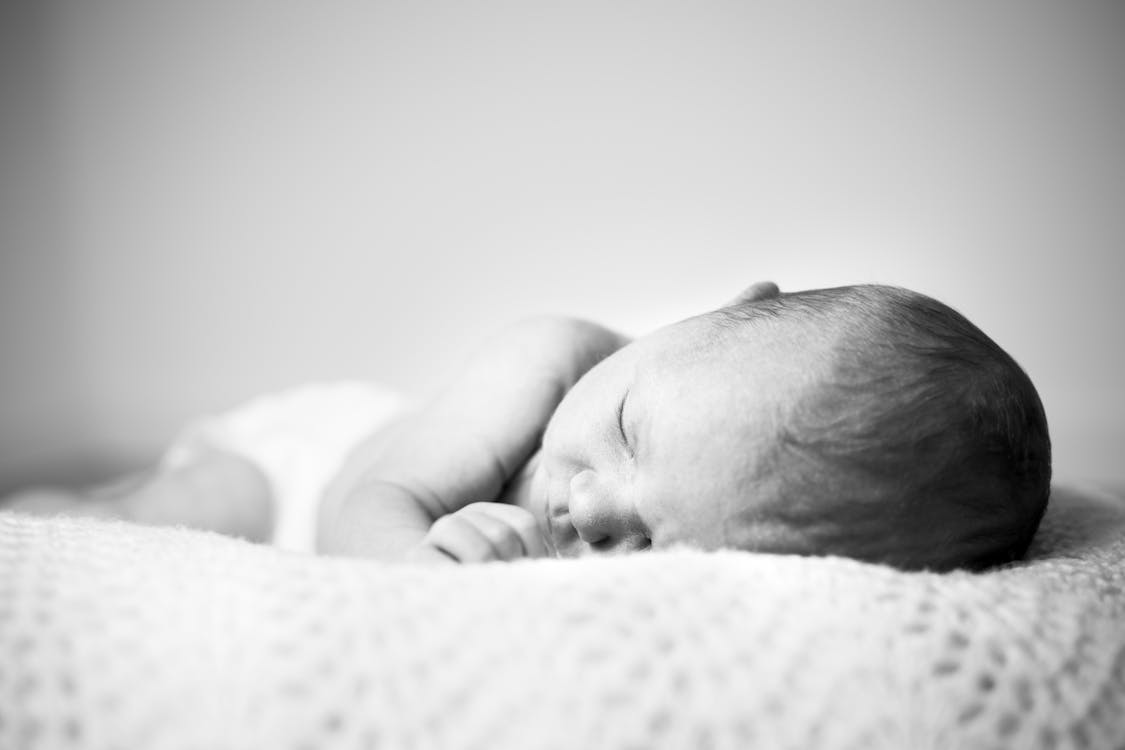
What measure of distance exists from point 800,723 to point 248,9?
1797mm

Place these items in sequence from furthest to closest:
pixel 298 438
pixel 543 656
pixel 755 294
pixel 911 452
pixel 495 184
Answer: pixel 495 184, pixel 298 438, pixel 755 294, pixel 911 452, pixel 543 656

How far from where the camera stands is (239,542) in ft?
1.54

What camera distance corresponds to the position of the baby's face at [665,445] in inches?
20.0

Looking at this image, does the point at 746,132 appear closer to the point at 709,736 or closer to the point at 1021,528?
the point at 1021,528

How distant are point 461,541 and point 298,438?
83 cm

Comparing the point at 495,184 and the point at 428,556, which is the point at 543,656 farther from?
the point at 495,184

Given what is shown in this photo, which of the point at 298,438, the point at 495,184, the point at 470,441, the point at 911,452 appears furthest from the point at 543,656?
the point at 495,184

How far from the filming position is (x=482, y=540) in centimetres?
51

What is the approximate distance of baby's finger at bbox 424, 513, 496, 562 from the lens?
500 millimetres

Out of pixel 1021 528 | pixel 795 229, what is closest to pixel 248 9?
pixel 795 229

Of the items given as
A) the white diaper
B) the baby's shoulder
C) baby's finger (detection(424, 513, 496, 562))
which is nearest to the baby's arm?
the baby's shoulder

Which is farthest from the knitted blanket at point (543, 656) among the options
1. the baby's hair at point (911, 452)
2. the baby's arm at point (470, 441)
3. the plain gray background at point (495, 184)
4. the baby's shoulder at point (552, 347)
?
the plain gray background at point (495, 184)

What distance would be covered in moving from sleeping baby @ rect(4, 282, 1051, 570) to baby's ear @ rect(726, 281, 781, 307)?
0.11 ft

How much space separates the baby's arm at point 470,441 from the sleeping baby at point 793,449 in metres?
0.03
